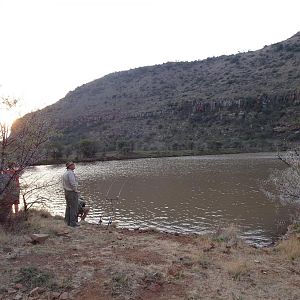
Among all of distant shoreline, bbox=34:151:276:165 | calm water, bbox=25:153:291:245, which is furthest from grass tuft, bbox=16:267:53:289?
distant shoreline, bbox=34:151:276:165

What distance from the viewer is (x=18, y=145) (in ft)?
33.2

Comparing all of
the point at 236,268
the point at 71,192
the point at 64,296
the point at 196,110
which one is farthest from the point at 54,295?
the point at 196,110

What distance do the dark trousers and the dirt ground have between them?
1.72m

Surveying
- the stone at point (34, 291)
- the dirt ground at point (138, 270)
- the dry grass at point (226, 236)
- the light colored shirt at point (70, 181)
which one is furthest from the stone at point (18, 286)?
the dry grass at point (226, 236)

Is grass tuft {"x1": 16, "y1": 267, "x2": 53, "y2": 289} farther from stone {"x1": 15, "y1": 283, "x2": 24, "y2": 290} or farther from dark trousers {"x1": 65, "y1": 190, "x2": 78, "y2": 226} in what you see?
dark trousers {"x1": 65, "y1": 190, "x2": 78, "y2": 226}

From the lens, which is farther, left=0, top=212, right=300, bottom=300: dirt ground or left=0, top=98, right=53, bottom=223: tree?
left=0, top=98, right=53, bottom=223: tree

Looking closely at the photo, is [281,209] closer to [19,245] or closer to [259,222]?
[259,222]

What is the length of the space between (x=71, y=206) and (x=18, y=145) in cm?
278

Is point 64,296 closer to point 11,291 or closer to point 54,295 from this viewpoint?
point 54,295

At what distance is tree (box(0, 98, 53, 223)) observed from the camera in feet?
32.0

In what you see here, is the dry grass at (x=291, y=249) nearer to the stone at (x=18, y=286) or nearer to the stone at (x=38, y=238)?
the stone at (x=38, y=238)

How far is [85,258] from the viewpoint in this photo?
27.5 feet

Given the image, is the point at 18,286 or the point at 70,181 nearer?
the point at 18,286

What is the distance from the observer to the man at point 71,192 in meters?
11.7
